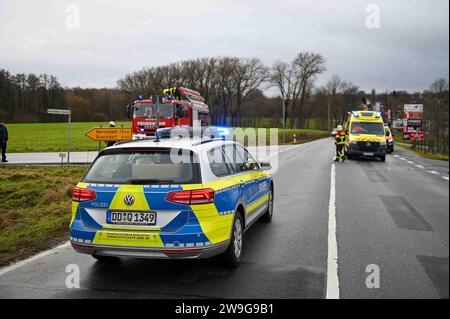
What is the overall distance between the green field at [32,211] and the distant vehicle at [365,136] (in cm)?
1464

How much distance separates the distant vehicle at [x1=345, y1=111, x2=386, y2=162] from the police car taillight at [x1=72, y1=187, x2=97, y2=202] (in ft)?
63.6

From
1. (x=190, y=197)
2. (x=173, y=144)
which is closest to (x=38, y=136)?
(x=173, y=144)

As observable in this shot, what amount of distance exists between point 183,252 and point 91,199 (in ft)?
3.86

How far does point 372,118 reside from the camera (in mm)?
23609

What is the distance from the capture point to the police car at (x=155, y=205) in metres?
4.41

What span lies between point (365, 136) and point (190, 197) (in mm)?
19511

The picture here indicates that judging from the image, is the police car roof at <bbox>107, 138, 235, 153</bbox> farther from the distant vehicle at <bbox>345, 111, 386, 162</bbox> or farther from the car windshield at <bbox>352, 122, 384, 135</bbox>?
the car windshield at <bbox>352, 122, 384, 135</bbox>

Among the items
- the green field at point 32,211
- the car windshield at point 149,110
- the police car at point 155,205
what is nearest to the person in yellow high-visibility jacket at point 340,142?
the car windshield at point 149,110

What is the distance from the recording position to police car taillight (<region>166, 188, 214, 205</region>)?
4406 millimetres

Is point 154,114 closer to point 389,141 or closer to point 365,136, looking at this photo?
point 365,136

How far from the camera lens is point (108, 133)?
14.9 meters

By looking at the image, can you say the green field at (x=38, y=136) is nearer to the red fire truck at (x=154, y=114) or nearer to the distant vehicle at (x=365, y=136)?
the red fire truck at (x=154, y=114)

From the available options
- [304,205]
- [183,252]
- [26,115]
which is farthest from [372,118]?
[183,252]
